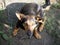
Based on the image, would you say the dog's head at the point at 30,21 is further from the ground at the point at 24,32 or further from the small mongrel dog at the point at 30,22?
the ground at the point at 24,32

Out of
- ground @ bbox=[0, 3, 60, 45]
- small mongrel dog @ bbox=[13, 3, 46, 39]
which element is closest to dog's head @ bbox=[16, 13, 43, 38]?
small mongrel dog @ bbox=[13, 3, 46, 39]

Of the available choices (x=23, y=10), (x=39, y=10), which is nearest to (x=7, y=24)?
(x=23, y=10)

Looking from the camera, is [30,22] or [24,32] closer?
[30,22]

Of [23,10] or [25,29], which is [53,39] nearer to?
[25,29]

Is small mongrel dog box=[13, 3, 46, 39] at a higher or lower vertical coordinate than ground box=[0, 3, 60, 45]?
higher

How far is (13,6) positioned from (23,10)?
752 millimetres

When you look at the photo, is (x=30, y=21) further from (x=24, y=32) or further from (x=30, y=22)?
(x=24, y=32)

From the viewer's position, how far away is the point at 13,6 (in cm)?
592

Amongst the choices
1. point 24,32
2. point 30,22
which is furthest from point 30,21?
point 24,32

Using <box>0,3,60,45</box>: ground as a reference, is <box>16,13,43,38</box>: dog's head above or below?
above

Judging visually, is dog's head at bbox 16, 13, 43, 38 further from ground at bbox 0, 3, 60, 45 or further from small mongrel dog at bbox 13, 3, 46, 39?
ground at bbox 0, 3, 60, 45

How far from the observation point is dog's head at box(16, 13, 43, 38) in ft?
15.0

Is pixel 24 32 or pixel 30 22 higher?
pixel 30 22

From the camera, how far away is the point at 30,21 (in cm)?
466
